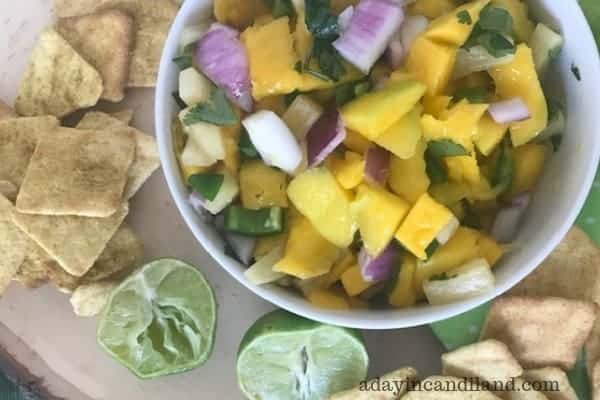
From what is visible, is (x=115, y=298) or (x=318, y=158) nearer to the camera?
(x=318, y=158)

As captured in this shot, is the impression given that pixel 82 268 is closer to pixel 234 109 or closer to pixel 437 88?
pixel 234 109

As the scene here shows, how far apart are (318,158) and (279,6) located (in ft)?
0.74

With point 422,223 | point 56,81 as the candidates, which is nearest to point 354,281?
point 422,223

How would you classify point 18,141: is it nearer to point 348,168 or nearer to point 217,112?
point 217,112

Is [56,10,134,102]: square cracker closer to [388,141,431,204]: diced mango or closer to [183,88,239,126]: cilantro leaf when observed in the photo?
[183,88,239,126]: cilantro leaf

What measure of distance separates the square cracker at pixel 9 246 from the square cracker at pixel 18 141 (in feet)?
0.18

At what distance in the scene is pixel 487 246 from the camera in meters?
1.16

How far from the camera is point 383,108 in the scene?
1046mm

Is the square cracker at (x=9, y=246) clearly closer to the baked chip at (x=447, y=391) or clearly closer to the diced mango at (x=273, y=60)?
the diced mango at (x=273, y=60)

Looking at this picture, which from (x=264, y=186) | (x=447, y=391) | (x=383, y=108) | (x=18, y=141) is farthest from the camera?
(x=18, y=141)

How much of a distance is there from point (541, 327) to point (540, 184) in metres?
0.22

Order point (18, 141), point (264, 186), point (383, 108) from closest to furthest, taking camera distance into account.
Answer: point (383, 108)
point (264, 186)
point (18, 141)

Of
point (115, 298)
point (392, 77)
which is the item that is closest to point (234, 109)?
point (392, 77)

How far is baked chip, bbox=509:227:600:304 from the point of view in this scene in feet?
4.31
